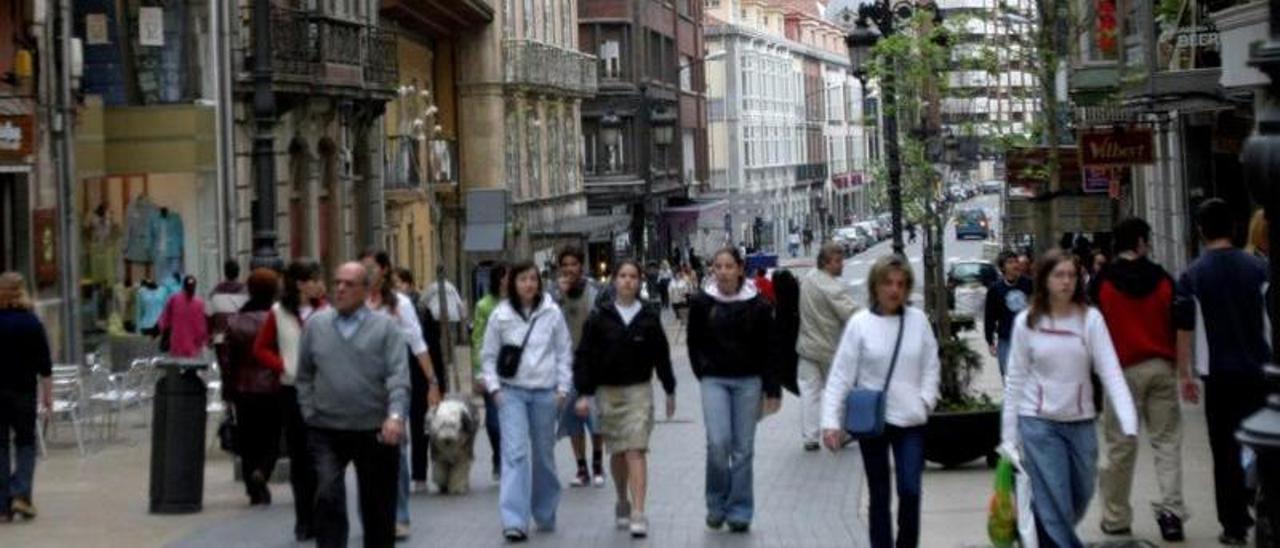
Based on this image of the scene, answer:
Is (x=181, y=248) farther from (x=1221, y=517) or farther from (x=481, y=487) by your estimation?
(x=1221, y=517)

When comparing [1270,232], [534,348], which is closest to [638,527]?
[534,348]

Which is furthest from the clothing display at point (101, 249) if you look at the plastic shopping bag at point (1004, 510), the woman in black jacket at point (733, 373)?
the plastic shopping bag at point (1004, 510)

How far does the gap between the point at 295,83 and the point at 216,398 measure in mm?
13836

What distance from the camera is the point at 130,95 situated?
3419 cm

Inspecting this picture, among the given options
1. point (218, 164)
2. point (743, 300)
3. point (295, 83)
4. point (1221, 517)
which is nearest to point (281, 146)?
point (295, 83)

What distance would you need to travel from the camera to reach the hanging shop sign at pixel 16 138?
28000 millimetres

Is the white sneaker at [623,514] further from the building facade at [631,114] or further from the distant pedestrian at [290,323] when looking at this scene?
the building facade at [631,114]

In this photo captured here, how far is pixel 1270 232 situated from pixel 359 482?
6.59 meters

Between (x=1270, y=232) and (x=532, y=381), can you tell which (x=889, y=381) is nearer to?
(x=532, y=381)

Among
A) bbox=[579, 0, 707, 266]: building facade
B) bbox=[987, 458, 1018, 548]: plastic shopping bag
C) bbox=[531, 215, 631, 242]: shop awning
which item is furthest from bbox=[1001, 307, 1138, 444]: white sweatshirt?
bbox=[579, 0, 707, 266]: building facade

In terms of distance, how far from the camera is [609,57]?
8388cm

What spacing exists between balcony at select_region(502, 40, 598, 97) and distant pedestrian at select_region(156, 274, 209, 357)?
3559 cm

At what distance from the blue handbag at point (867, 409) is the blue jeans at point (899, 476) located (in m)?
0.12

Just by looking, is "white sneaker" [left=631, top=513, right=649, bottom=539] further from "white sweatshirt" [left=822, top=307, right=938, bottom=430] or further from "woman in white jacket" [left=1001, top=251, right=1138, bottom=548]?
"woman in white jacket" [left=1001, top=251, right=1138, bottom=548]
